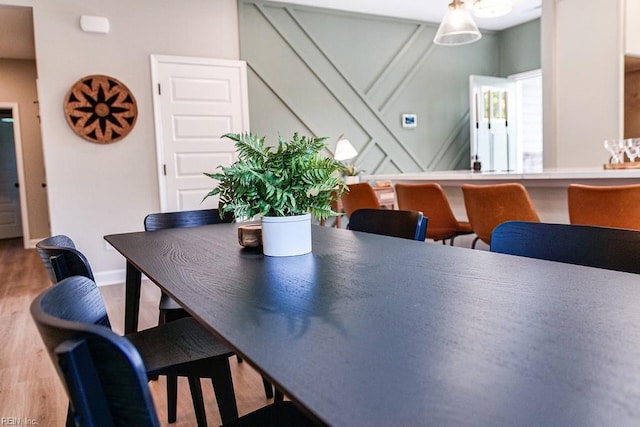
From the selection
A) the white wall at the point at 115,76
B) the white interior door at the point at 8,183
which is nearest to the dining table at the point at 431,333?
the white wall at the point at 115,76

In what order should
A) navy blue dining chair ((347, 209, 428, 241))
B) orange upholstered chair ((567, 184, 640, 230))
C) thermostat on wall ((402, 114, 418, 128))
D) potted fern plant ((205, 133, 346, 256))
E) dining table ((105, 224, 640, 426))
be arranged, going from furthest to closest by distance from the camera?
thermostat on wall ((402, 114, 418, 128))
orange upholstered chair ((567, 184, 640, 230))
navy blue dining chair ((347, 209, 428, 241))
potted fern plant ((205, 133, 346, 256))
dining table ((105, 224, 640, 426))

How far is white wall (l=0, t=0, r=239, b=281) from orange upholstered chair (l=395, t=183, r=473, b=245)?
2.56 m

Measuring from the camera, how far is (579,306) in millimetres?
817

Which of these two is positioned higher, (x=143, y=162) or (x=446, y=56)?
(x=446, y=56)

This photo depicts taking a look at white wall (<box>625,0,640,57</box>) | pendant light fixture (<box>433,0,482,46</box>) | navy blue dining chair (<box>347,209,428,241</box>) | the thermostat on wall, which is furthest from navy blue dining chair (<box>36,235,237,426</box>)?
the thermostat on wall

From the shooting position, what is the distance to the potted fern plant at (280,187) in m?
1.35

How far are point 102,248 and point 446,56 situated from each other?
4.85 m

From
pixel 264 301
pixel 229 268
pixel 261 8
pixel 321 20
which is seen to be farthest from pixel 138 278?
pixel 321 20

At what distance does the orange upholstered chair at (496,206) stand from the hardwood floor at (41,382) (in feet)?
5.04

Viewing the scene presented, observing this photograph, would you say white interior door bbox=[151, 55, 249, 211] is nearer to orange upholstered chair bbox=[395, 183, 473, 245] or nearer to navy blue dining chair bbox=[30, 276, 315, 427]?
orange upholstered chair bbox=[395, 183, 473, 245]

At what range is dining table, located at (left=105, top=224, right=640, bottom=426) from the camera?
1.65ft

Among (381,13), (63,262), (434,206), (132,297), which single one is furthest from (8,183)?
(63,262)

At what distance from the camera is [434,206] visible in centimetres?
322

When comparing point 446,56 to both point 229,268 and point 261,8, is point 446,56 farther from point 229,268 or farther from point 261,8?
point 229,268
